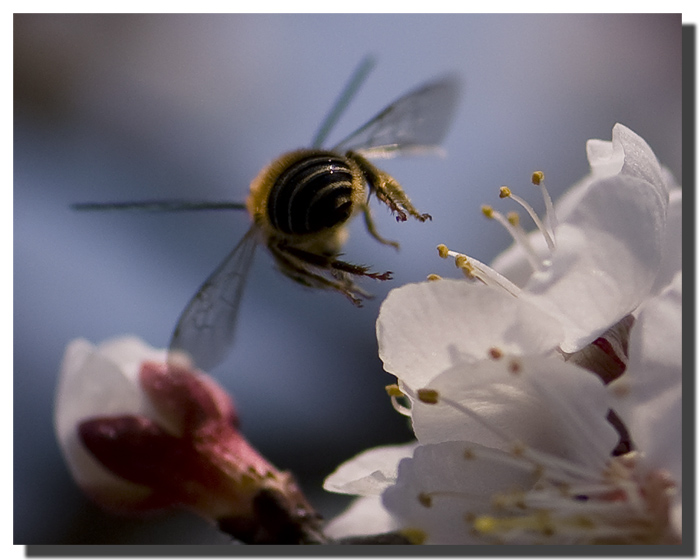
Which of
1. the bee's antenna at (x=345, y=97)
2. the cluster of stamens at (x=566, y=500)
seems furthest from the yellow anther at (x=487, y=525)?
the bee's antenna at (x=345, y=97)

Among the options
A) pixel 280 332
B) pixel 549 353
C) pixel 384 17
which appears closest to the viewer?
pixel 549 353

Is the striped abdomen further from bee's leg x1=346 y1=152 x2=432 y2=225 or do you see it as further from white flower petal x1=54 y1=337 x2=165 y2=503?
white flower petal x1=54 y1=337 x2=165 y2=503

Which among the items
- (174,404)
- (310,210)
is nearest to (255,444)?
(174,404)

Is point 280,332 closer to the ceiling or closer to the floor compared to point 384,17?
closer to the floor

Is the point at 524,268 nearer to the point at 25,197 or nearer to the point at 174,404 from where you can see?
the point at 174,404

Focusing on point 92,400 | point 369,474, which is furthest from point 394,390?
point 92,400

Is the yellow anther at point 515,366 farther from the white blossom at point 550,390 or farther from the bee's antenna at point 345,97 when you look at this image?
the bee's antenna at point 345,97
